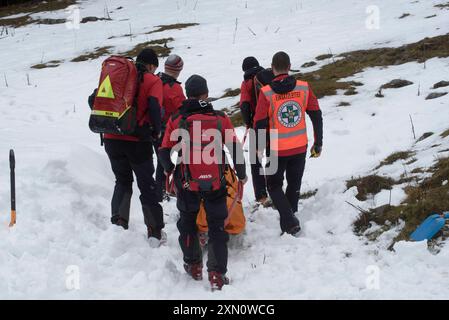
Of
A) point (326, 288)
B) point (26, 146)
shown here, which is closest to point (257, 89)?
point (326, 288)

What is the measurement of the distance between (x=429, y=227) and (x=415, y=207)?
1.86ft

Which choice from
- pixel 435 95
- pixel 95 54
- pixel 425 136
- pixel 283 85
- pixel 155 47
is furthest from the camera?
pixel 95 54

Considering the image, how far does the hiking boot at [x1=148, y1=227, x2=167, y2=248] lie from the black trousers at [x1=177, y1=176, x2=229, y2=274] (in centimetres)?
79

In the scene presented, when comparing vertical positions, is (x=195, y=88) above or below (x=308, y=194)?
above

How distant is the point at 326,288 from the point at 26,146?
6.32 m

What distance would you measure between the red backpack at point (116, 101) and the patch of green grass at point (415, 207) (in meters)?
3.00

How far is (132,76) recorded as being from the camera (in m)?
5.42

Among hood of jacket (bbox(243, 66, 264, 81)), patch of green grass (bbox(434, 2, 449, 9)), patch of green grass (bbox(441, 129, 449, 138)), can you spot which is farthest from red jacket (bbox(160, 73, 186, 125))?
patch of green grass (bbox(434, 2, 449, 9))

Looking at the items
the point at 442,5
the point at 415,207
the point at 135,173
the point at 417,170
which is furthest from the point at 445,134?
the point at 442,5

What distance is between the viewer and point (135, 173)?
582 centimetres

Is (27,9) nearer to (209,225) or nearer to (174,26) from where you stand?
(174,26)

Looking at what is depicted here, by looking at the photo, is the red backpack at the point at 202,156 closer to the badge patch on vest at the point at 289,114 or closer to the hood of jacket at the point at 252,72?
the badge patch on vest at the point at 289,114

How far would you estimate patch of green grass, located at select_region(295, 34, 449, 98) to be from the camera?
41.9 feet
